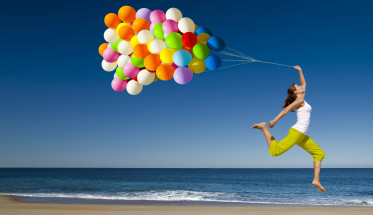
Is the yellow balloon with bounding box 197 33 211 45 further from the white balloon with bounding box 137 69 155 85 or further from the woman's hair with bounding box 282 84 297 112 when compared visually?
the woman's hair with bounding box 282 84 297 112

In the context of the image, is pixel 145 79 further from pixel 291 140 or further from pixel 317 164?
pixel 317 164

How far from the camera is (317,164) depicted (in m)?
4.93

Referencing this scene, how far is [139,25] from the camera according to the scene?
5.85 meters

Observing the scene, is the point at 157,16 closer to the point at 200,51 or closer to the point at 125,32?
the point at 125,32

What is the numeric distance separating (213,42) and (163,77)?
2.75 ft

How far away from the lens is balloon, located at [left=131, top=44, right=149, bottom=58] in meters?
5.51

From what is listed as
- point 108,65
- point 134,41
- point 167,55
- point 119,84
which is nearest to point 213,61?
point 167,55

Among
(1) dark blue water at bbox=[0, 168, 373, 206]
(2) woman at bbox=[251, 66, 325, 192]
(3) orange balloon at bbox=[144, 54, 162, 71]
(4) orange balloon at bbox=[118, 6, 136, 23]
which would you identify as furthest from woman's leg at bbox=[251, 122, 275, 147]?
(1) dark blue water at bbox=[0, 168, 373, 206]

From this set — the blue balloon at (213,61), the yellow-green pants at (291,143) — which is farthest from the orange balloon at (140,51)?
the yellow-green pants at (291,143)

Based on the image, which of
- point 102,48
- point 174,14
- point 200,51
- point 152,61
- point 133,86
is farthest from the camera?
point 102,48

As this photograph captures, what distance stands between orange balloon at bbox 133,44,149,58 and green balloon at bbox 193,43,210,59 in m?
0.71

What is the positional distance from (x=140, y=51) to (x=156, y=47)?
9.3 inches

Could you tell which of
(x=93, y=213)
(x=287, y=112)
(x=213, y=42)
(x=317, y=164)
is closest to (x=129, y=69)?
(x=213, y=42)

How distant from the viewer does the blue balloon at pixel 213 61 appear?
541cm
